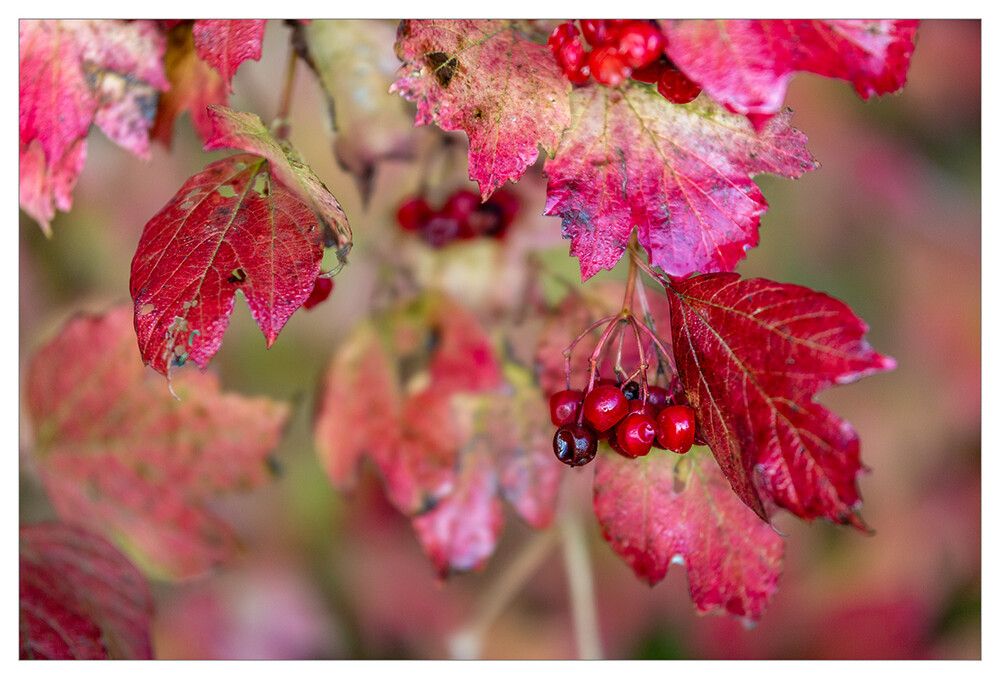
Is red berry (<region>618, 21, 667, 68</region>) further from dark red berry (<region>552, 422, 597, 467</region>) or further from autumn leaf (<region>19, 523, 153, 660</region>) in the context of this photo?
autumn leaf (<region>19, 523, 153, 660</region>)

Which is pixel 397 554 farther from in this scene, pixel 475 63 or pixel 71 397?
pixel 475 63

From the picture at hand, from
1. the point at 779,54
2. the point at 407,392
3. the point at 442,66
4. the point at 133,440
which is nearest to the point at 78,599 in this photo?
the point at 133,440

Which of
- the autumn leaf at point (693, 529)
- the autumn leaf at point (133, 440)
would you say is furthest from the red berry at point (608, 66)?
the autumn leaf at point (133, 440)

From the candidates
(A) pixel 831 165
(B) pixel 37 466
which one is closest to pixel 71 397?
(B) pixel 37 466

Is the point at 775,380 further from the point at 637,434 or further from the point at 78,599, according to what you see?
the point at 78,599

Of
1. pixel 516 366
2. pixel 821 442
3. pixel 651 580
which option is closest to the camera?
pixel 821 442
